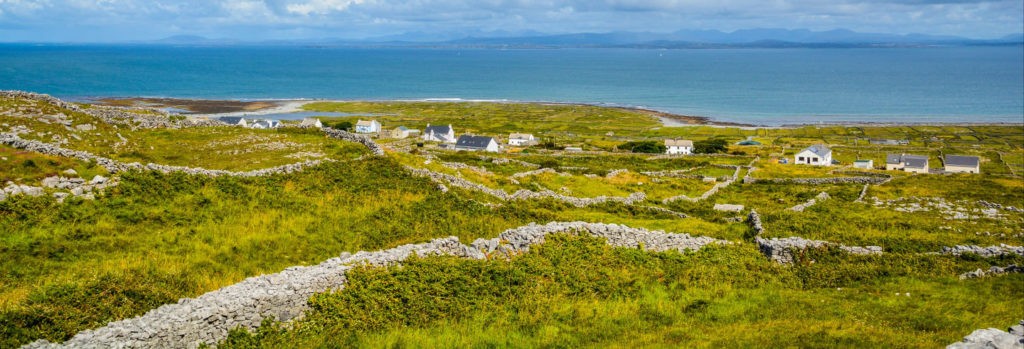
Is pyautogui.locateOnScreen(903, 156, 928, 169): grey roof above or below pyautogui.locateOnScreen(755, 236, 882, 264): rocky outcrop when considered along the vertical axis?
below

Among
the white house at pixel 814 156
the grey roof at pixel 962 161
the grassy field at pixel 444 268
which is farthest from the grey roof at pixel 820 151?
the grassy field at pixel 444 268

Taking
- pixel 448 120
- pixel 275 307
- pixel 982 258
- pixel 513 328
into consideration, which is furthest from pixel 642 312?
pixel 448 120

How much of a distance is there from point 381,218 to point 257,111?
136815 millimetres

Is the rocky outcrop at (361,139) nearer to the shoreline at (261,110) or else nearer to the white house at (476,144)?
the white house at (476,144)

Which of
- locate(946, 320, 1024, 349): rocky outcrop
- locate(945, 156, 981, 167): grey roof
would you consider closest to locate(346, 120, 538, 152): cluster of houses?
locate(945, 156, 981, 167): grey roof

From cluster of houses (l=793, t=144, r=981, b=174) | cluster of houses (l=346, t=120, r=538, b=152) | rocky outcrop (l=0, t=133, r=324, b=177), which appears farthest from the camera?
cluster of houses (l=346, t=120, r=538, b=152)

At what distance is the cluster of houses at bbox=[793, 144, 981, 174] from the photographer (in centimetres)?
8212

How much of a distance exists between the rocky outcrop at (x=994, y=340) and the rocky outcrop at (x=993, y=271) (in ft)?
27.5

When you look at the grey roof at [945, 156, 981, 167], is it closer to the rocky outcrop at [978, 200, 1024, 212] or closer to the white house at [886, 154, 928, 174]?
the white house at [886, 154, 928, 174]

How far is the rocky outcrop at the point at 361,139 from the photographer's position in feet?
114

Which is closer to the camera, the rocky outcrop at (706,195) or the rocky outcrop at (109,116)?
the rocky outcrop at (706,195)

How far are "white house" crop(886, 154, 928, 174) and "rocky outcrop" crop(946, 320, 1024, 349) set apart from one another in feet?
262

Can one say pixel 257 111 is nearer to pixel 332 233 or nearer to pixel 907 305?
pixel 332 233

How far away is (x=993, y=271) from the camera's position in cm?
1961
